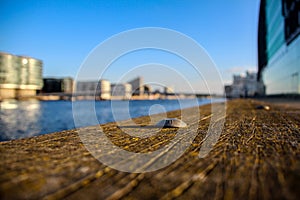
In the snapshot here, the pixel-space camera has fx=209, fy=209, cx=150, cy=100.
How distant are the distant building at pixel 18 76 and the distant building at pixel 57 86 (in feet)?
49.0

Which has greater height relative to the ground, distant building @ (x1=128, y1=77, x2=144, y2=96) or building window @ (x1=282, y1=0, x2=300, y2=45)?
building window @ (x1=282, y1=0, x2=300, y2=45)

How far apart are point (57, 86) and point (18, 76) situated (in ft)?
93.4

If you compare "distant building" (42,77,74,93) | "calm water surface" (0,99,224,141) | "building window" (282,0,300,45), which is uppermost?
"building window" (282,0,300,45)

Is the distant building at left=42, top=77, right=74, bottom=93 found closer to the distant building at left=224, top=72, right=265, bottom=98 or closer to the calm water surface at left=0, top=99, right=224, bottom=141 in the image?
the distant building at left=224, top=72, right=265, bottom=98

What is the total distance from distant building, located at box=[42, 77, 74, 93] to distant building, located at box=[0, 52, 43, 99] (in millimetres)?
14935

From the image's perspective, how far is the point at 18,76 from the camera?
98688 millimetres

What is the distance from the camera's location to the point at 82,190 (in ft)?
4.66

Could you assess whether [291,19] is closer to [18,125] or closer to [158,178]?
[18,125]

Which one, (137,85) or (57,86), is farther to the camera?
(57,86)

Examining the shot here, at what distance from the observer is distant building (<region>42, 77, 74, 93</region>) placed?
124812mm

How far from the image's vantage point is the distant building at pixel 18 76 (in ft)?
302

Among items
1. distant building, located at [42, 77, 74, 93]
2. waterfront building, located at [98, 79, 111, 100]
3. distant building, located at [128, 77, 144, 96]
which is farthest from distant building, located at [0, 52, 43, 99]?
distant building, located at [128, 77, 144, 96]

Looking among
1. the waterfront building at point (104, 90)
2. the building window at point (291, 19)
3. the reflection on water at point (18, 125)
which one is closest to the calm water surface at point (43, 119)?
the reflection on water at point (18, 125)

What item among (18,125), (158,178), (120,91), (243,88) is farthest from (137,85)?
(243,88)
